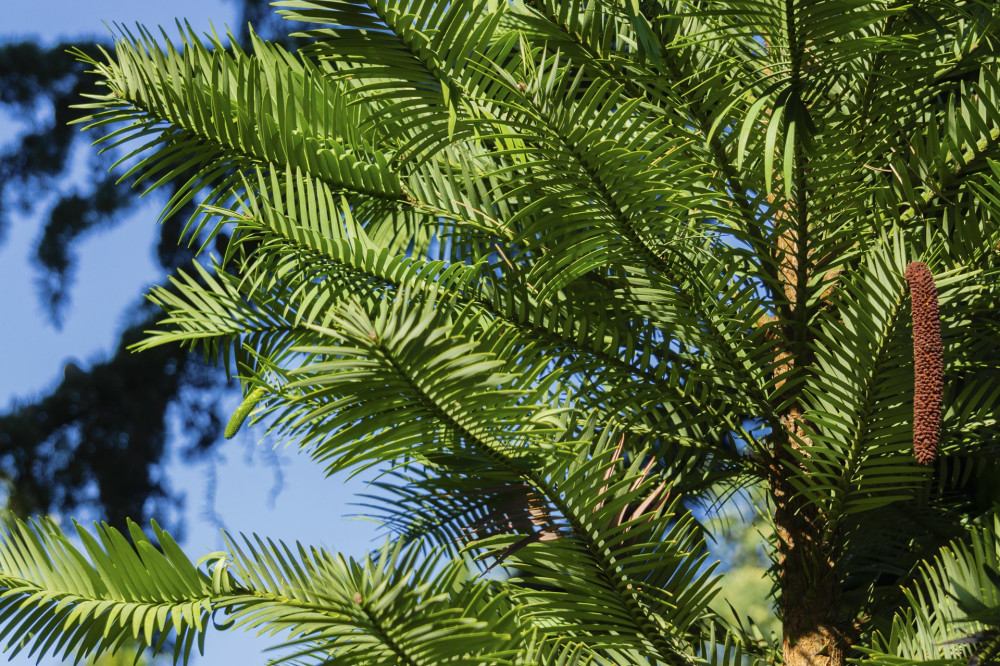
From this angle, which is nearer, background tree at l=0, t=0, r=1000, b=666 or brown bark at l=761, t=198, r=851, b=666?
background tree at l=0, t=0, r=1000, b=666

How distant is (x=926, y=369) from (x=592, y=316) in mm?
412

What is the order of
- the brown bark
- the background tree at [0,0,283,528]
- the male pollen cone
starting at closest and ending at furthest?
the male pollen cone, the brown bark, the background tree at [0,0,283,528]

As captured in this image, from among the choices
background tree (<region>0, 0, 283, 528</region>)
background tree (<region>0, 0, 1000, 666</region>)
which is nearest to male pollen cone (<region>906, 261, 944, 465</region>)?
background tree (<region>0, 0, 1000, 666</region>)

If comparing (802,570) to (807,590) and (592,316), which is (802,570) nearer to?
(807,590)

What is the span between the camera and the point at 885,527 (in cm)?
117

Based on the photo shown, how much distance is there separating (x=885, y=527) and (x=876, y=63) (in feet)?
1.94

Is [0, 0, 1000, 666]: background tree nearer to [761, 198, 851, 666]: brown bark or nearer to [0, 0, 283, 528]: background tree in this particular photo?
[761, 198, 851, 666]: brown bark

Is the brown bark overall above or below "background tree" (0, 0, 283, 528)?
below

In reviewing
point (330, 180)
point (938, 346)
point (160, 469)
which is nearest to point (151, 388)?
point (160, 469)

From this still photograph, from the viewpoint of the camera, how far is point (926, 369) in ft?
2.45

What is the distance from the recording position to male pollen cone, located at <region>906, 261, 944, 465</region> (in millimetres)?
736

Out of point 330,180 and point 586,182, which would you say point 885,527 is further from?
point 330,180

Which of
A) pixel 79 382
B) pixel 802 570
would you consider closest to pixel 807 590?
pixel 802 570

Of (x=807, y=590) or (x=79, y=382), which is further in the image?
(x=79, y=382)
